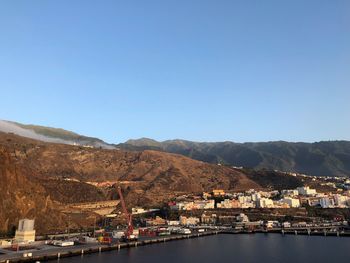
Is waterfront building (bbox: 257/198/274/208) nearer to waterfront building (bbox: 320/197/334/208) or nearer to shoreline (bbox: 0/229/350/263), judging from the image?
waterfront building (bbox: 320/197/334/208)

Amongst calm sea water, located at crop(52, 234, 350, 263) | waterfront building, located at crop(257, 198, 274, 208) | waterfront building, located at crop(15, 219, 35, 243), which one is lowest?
calm sea water, located at crop(52, 234, 350, 263)

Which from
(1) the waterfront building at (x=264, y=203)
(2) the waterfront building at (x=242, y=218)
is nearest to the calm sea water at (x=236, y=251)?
(2) the waterfront building at (x=242, y=218)

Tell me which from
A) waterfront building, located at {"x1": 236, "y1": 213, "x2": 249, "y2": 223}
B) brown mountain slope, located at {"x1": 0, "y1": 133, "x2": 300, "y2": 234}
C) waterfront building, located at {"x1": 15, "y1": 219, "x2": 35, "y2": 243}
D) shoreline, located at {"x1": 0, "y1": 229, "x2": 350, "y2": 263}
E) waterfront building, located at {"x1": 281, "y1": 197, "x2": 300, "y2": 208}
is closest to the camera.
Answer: shoreline, located at {"x1": 0, "y1": 229, "x2": 350, "y2": 263}

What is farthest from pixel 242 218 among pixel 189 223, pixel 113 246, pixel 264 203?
pixel 113 246

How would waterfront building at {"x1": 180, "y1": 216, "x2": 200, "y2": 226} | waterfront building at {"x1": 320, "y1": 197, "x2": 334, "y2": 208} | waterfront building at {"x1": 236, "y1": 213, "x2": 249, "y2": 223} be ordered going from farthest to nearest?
waterfront building at {"x1": 320, "y1": 197, "x2": 334, "y2": 208} < waterfront building at {"x1": 236, "y1": 213, "x2": 249, "y2": 223} < waterfront building at {"x1": 180, "y1": 216, "x2": 200, "y2": 226}

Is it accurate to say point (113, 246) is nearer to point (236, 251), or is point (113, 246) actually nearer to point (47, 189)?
point (236, 251)

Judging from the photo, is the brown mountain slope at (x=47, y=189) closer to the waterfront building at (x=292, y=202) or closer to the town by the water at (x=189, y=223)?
the town by the water at (x=189, y=223)

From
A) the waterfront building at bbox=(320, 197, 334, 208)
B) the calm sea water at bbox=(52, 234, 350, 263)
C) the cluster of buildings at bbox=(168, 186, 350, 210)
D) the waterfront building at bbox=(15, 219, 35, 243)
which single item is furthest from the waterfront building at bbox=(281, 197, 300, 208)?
the waterfront building at bbox=(15, 219, 35, 243)

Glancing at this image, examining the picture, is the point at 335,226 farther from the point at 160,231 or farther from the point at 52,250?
the point at 52,250
